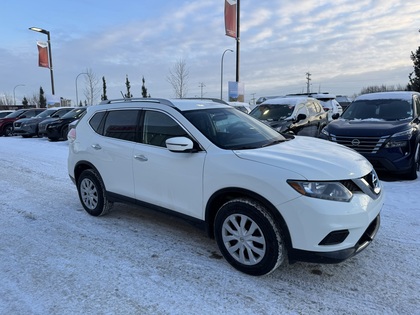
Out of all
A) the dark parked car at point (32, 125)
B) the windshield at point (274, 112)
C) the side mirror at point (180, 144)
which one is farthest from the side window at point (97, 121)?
the dark parked car at point (32, 125)

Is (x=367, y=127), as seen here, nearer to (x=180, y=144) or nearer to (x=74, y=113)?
(x=180, y=144)

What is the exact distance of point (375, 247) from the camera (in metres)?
3.92

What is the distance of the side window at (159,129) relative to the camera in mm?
3990

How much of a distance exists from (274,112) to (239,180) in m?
7.70

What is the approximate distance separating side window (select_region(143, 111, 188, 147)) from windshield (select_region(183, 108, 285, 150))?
0.64 feet

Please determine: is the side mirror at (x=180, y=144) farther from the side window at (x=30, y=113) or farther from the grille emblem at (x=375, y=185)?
the side window at (x=30, y=113)


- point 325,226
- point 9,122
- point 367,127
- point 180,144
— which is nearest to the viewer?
point 325,226

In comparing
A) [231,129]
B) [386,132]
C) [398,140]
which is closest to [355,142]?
[386,132]

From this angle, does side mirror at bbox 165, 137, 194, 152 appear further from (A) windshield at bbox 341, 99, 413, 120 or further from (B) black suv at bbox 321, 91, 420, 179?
(A) windshield at bbox 341, 99, 413, 120

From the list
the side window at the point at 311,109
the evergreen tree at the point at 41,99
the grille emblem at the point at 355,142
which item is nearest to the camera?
the grille emblem at the point at 355,142

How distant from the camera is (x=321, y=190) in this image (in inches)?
116

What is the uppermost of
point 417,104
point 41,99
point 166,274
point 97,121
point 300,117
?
point 41,99

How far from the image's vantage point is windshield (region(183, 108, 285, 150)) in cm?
377

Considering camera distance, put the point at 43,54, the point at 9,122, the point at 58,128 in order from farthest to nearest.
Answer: the point at 43,54 < the point at 9,122 < the point at 58,128
